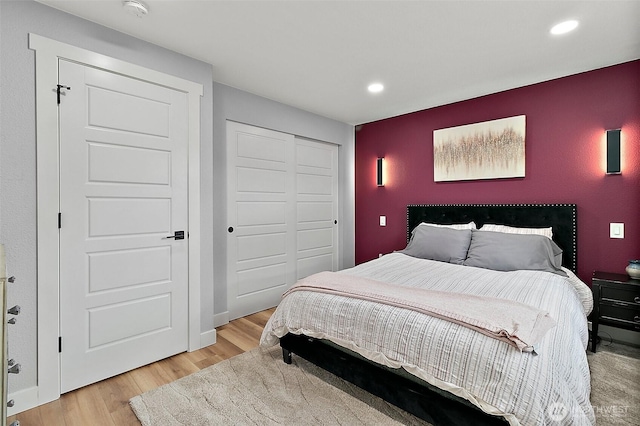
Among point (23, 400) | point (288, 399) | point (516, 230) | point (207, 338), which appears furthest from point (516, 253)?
point (23, 400)

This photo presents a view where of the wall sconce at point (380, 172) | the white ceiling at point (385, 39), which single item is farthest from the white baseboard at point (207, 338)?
the wall sconce at point (380, 172)

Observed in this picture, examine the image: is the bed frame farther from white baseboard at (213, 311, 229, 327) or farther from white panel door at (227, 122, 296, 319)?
white panel door at (227, 122, 296, 319)

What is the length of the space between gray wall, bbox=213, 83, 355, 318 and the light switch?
2.89m

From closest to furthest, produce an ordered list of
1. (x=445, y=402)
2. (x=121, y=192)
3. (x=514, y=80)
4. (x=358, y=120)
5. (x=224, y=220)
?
(x=445, y=402) → (x=121, y=192) → (x=514, y=80) → (x=224, y=220) → (x=358, y=120)

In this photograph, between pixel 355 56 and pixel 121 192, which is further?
pixel 355 56

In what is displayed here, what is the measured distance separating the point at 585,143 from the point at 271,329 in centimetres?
321

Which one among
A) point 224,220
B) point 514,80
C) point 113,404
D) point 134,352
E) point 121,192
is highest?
point 514,80

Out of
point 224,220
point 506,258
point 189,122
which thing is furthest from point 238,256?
point 506,258

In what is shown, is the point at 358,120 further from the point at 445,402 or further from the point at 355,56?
the point at 445,402

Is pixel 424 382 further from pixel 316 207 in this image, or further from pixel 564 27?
pixel 316 207

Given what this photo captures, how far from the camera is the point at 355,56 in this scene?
2531 mm

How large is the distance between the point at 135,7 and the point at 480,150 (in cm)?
333

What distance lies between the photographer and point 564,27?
211 centimetres

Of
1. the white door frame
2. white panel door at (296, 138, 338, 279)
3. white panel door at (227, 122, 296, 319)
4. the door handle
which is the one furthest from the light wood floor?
white panel door at (296, 138, 338, 279)
